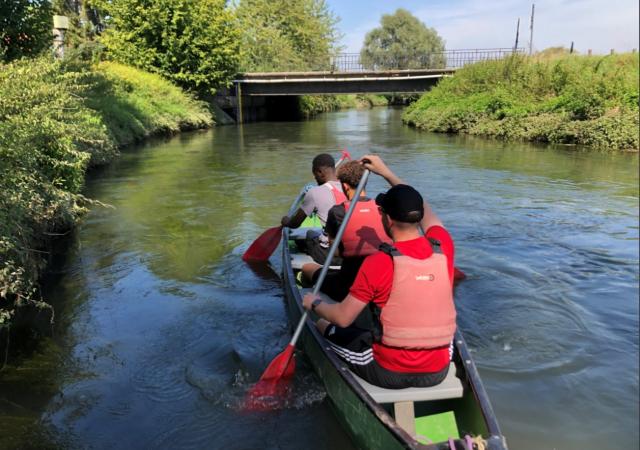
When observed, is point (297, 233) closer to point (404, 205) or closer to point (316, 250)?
point (316, 250)

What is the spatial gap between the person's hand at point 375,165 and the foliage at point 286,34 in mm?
38906

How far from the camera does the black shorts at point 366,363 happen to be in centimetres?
326

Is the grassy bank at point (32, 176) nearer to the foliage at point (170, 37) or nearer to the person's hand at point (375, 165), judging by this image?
the person's hand at point (375, 165)

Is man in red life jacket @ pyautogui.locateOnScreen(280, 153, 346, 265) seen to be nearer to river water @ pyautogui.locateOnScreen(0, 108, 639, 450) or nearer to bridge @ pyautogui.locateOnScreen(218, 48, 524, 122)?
river water @ pyautogui.locateOnScreen(0, 108, 639, 450)

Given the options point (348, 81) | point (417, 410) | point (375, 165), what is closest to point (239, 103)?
point (348, 81)

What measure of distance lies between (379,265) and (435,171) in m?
12.0

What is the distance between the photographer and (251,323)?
18.5 feet

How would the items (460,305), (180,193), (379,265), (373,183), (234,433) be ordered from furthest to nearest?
(373,183) < (180,193) < (460,305) < (234,433) < (379,265)

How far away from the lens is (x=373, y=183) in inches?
506

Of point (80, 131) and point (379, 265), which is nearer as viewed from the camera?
point (379, 265)

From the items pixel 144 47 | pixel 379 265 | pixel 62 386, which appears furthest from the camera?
pixel 144 47

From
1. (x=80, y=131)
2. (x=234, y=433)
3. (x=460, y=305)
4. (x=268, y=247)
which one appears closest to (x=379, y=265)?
(x=234, y=433)

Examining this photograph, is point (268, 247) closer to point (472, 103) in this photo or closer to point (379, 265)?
point (379, 265)

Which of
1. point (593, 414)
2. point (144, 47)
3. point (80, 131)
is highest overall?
point (144, 47)
